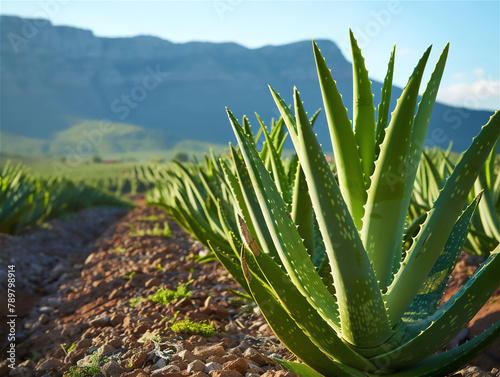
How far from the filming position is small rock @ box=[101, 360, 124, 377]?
58.4 inches

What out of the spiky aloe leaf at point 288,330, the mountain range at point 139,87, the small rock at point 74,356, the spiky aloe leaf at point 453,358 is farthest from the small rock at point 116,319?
the mountain range at point 139,87

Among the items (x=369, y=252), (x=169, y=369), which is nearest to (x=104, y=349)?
(x=169, y=369)

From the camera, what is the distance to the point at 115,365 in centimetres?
151

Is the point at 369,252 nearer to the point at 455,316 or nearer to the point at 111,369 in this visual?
the point at 455,316

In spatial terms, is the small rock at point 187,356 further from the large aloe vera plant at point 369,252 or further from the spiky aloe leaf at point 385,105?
the spiky aloe leaf at point 385,105

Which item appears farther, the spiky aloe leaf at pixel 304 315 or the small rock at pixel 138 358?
the small rock at pixel 138 358

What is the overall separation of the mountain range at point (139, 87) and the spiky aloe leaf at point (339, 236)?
222 feet

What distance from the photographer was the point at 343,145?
1.05 m

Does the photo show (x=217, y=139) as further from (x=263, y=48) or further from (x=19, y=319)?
(x=19, y=319)

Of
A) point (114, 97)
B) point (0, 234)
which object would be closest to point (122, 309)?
point (0, 234)

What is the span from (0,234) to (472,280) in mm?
5375

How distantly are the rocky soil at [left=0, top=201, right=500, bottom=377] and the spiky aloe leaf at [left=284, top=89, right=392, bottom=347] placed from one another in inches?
16.6

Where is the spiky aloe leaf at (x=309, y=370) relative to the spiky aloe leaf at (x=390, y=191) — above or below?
below

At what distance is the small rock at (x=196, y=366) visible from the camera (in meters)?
1.37
